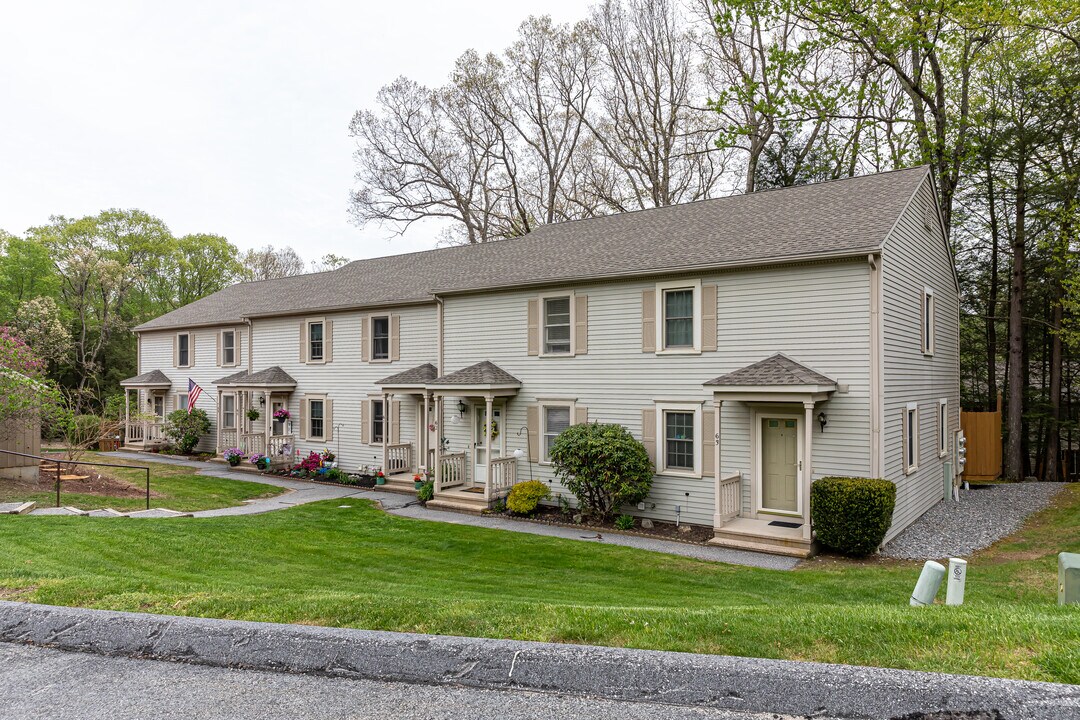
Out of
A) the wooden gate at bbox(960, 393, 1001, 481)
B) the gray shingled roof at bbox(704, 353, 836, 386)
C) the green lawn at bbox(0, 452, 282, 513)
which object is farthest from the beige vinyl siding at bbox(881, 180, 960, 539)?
the green lawn at bbox(0, 452, 282, 513)

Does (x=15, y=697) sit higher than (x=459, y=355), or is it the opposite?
(x=459, y=355)

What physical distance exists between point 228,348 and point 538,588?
1877cm

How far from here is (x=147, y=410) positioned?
24.0 metres

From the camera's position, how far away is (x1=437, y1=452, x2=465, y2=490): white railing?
14.2 meters

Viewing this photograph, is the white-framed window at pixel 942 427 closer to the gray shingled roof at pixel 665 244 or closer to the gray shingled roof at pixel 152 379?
the gray shingled roof at pixel 665 244

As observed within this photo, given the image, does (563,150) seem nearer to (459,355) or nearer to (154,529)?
(459,355)

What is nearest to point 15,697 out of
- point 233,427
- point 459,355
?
point 459,355

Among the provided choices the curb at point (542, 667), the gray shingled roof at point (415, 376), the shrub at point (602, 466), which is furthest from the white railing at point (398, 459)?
the curb at point (542, 667)

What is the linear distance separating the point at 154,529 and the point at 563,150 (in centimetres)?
2308

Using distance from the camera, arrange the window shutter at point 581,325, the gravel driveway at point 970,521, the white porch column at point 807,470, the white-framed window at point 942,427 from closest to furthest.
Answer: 1. the white porch column at point 807,470
2. the gravel driveway at point 970,521
3. the window shutter at point 581,325
4. the white-framed window at point 942,427

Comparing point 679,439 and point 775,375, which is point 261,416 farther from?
point 775,375

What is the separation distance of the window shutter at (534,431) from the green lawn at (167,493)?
6.75 metres

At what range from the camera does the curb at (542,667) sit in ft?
9.14

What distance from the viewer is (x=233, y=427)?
68.4 feet
